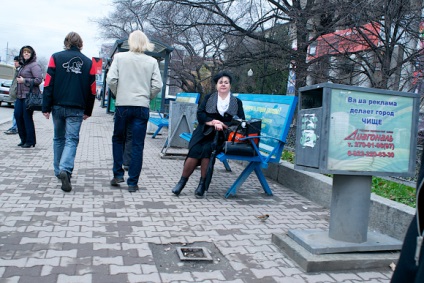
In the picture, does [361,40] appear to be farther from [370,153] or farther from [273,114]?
[370,153]

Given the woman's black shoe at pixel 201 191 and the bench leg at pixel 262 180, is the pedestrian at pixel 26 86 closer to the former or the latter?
the woman's black shoe at pixel 201 191

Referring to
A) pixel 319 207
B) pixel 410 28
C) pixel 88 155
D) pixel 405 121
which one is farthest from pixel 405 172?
pixel 88 155

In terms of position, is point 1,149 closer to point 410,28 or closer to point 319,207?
point 319,207

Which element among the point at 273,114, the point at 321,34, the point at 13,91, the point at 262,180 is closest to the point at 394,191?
the point at 262,180

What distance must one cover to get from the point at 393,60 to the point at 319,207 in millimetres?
4656

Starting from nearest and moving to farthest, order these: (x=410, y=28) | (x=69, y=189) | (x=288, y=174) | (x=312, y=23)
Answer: (x=69, y=189), (x=288, y=174), (x=410, y=28), (x=312, y=23)

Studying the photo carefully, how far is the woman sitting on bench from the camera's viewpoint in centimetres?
586

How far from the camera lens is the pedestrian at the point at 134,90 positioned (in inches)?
232

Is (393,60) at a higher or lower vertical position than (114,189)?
higher

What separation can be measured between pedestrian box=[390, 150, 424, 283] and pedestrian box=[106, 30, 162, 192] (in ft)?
15.0

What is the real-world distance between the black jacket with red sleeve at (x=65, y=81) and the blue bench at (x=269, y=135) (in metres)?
1.96

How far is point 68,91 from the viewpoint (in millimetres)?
5898

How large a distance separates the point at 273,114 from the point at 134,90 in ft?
6.11

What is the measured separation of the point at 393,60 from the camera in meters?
9.16
